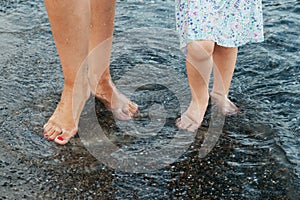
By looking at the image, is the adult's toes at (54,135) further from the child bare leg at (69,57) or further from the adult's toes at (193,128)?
the adult's toes at (193,128)

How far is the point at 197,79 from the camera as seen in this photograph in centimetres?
268

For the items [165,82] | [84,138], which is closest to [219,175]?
[84,138]

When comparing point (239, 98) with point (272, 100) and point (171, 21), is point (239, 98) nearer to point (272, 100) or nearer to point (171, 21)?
point (272, 100)

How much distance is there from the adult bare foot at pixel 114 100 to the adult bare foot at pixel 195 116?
296 mm

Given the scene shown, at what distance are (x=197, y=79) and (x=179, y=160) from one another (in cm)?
45

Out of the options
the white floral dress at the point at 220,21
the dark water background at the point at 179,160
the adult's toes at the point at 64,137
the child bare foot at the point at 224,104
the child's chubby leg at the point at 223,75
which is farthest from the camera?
the child bare foot at the point at 224,104

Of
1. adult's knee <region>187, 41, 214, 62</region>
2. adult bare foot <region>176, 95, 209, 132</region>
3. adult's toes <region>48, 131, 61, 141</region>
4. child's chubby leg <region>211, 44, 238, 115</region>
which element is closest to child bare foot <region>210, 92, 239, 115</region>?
child's chubby leg <region>211, 44, 238, 115</region>

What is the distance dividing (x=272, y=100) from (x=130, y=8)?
5.45 ft

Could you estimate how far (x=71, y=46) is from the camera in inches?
98.3

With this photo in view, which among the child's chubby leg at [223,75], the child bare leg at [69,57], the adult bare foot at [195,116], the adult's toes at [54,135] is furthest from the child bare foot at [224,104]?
the adult's toes at [54,135]

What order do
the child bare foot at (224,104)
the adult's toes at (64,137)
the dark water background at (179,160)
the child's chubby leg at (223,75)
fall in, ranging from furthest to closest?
the child bare foot at (224,104), the child's chubby leg at (223,75), the adult's toes at (64,137), the dark water background at (179,160)

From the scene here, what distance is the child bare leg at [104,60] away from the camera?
2.76m

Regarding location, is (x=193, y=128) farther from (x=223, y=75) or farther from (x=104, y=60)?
(x=104, y=60)

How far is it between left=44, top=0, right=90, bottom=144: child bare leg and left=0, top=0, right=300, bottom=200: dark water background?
0.30 ft
